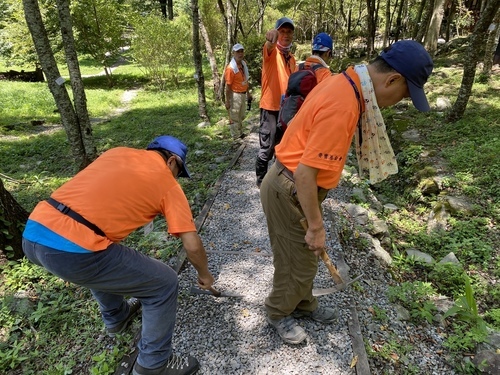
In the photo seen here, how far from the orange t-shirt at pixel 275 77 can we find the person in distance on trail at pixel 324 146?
2499mm

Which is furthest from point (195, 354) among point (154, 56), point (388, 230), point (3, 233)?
point (154, 56)

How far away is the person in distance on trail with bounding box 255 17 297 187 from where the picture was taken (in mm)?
4195

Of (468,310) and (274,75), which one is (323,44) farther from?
A: (468,310)

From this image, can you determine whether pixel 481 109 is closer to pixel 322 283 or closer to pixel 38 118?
pixel 322 283

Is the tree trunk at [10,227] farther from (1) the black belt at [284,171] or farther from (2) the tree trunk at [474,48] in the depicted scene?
(2) the tree trunk at [474,48]

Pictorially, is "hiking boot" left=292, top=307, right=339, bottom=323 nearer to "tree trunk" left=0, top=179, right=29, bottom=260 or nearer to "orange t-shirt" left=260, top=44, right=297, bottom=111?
"orange t-shirt" left=260, top=44, right=297, bottom=111

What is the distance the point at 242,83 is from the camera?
22.9 feet

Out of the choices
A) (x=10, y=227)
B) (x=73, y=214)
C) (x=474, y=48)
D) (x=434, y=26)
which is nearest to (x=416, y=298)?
(x=73, y=214)

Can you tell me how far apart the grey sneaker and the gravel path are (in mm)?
100

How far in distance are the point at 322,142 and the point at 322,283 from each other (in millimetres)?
2098

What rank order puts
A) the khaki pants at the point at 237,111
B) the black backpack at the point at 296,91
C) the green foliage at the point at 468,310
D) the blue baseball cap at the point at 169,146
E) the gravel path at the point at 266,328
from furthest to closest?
the khaki pants at the point at 237,111, the black backpack at the point at 296,91, the green foliage at the point at 468,310, the gravel path at the point at 266,328, the blue baseball cap at the point at 169,146

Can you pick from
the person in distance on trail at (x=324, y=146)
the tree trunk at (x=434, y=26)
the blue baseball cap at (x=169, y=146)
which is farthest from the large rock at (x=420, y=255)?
the tree trunk at (x=434, y=26)

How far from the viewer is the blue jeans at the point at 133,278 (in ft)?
6.10

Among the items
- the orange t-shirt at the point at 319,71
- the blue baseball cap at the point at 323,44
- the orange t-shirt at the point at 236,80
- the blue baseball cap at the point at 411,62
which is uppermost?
the blue baseball cap at the point at 323,44
